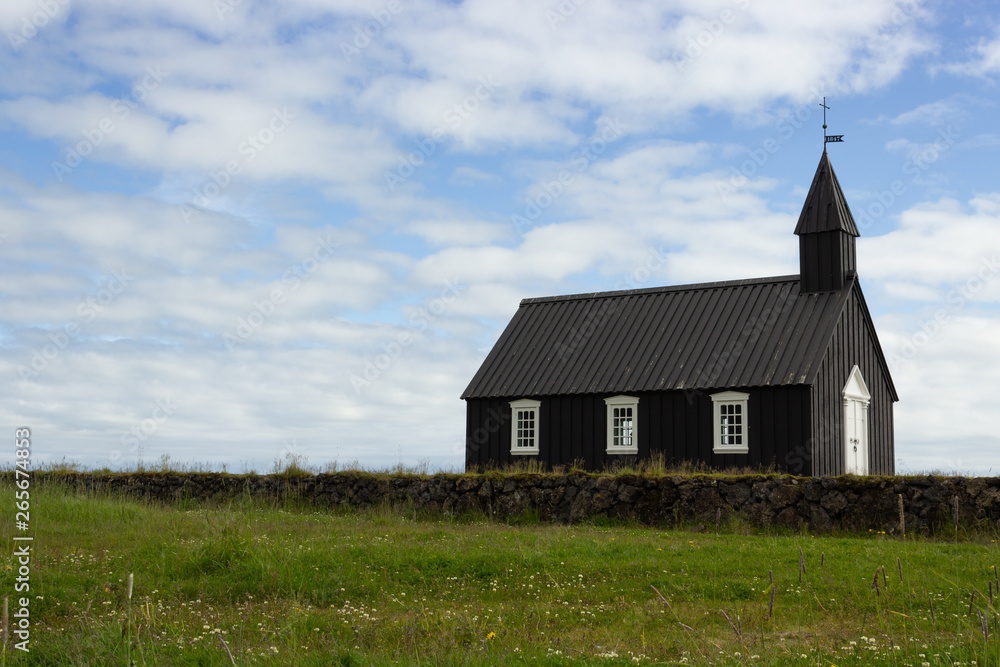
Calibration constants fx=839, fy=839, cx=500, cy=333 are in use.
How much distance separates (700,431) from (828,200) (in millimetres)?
10239

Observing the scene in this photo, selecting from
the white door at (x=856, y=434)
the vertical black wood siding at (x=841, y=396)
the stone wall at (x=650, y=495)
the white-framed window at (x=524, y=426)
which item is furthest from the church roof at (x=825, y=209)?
the stone wall at (x=650, y=495)

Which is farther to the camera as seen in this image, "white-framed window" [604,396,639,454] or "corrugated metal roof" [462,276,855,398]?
"white-framed window" [604,396,639,454]

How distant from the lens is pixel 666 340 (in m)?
30.3

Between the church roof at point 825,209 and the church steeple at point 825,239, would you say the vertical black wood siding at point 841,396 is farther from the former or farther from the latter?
the church roof at point 825,209

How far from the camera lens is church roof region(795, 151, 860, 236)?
30219mm

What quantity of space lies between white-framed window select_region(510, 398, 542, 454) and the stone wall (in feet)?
25.0

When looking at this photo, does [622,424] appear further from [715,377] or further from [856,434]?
[856,434]

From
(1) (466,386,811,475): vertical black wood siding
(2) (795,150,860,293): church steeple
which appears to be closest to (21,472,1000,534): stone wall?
(1) (466,386,811,475): vertical black wood siding

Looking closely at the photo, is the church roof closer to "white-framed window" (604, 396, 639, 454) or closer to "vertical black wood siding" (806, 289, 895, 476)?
"vertical black wood siding" (806, 289, 895, 476)

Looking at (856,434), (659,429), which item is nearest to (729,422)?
(659,429)

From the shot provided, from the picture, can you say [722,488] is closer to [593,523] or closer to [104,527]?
[593,523]

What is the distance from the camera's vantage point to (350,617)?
10.0 meters

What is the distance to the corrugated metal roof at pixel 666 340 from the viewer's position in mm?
27562

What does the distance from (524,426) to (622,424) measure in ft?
12.9
